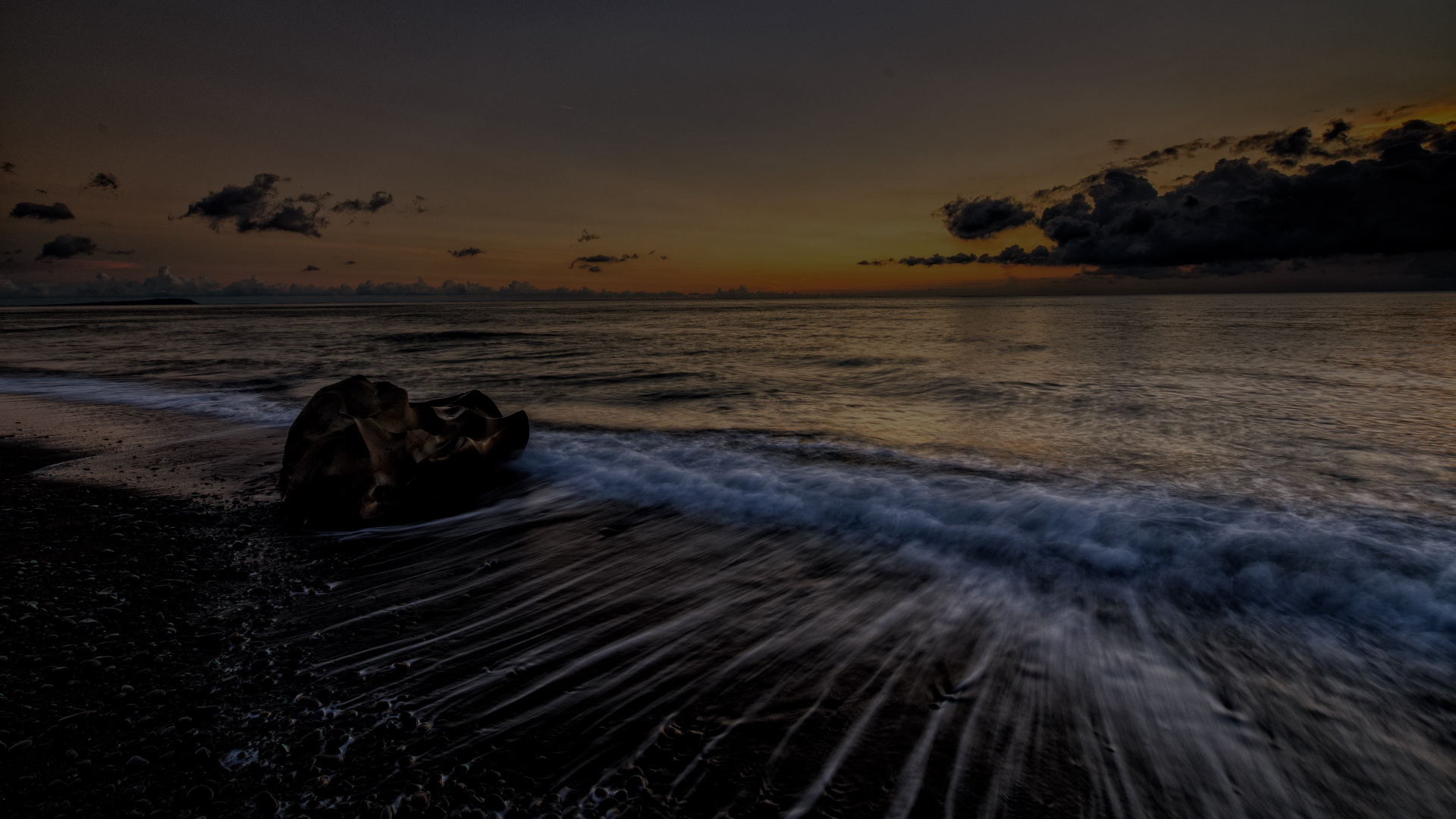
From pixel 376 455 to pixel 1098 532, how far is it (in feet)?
18.3

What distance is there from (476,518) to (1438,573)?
631 centimetres

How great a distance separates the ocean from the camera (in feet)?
6.82

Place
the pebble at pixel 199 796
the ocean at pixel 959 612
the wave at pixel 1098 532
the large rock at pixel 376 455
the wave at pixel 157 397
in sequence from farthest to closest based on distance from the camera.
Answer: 1. the wave at pixel 157 397
2. the large rock at pixel 376 455
3. the wave at pixel 1098 532
4. the ocean at pixel 959 612
5. the pebble at pixel 199 796

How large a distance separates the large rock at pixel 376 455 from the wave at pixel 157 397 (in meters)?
4.05

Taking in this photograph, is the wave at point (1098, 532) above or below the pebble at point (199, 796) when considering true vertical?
below

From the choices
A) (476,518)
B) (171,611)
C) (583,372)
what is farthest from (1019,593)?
(583,372)

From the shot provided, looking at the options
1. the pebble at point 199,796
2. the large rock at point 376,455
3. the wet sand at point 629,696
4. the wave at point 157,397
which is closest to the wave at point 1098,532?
the wet sand at point 629,696

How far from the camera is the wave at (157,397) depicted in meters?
8.96

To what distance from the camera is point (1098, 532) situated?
4223 mm

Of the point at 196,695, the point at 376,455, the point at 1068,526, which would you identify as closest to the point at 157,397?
the point at 376,455

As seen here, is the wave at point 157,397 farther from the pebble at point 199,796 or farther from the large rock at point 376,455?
the pebble at point 199,796

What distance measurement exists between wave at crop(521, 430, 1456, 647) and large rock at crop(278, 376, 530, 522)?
2.61 ft

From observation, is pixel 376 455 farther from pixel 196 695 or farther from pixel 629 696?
pixel 629 696

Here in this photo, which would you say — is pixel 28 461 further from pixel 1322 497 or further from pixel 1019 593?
pixel 1322 497
